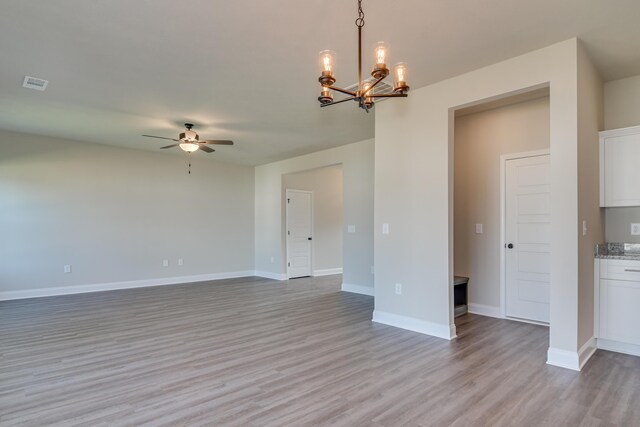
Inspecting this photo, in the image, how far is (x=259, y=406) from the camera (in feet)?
7.64

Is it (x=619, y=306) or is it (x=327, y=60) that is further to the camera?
(x=619, y=306)

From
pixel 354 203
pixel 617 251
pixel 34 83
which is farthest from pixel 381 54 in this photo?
pixel 354 203

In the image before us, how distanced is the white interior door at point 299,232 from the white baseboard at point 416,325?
12.9 feet

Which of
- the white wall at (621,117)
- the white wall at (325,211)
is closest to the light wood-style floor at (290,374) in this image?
the white wall at (621,117)

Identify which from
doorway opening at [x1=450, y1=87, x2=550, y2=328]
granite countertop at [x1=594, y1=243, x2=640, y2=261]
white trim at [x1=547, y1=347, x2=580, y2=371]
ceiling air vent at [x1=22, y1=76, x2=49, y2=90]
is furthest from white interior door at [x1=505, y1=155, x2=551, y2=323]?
ceiling air vent at [x1=22, y1=76, x2=49, y2=90]

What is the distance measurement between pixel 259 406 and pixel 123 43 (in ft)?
9.85

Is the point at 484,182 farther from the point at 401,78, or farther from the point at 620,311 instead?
the point at 401,78

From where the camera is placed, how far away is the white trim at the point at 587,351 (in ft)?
9.70

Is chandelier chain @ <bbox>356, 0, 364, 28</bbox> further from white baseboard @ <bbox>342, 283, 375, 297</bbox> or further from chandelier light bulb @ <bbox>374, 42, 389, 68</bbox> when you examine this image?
white baseboard @ <bbox>342, 283, 375, 297</bbox>

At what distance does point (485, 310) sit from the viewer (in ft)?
15.1

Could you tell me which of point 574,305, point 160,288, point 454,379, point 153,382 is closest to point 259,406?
point 153,382

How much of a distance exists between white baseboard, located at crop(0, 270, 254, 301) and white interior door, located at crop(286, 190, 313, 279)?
4.14ft

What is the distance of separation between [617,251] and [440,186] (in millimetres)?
1904

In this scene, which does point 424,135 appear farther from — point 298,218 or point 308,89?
point 298,218
